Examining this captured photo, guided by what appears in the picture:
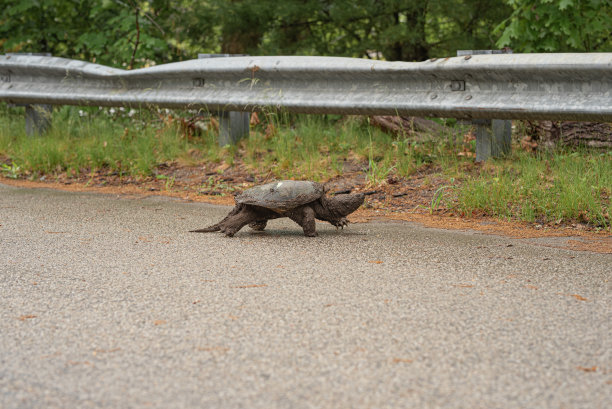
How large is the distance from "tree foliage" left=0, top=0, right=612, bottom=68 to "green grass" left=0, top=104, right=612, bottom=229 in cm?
213

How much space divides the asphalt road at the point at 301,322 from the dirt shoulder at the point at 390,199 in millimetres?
252

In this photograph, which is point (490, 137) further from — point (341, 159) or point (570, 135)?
point (341, 159)

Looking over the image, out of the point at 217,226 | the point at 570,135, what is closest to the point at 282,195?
the point at 217,226

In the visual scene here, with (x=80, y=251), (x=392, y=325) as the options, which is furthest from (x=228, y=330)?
(x=80, y=251)

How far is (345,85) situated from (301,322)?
375cm

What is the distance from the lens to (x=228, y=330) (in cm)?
251

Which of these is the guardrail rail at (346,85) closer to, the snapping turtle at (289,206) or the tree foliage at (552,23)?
the snapping turtle at (289,206)

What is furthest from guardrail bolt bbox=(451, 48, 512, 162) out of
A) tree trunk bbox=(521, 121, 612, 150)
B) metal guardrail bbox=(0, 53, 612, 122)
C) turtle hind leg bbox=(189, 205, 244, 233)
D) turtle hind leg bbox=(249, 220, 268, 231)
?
turtle hind leg bbox=(189, 205, 244, 233)

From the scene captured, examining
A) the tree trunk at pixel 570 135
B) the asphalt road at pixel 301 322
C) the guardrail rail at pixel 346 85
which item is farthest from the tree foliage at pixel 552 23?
the asphalt road at pixel 301 322

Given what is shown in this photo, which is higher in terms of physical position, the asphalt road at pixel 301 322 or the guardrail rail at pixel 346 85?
the guardrail rail at pixel 346 85

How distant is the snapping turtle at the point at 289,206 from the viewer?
412 centimetres

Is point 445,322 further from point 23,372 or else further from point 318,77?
point 318,77

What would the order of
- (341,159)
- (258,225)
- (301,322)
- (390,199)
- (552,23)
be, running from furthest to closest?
(552,23), (341,159), (390,199), (258,225), (301,322)

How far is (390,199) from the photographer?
5.22 m
